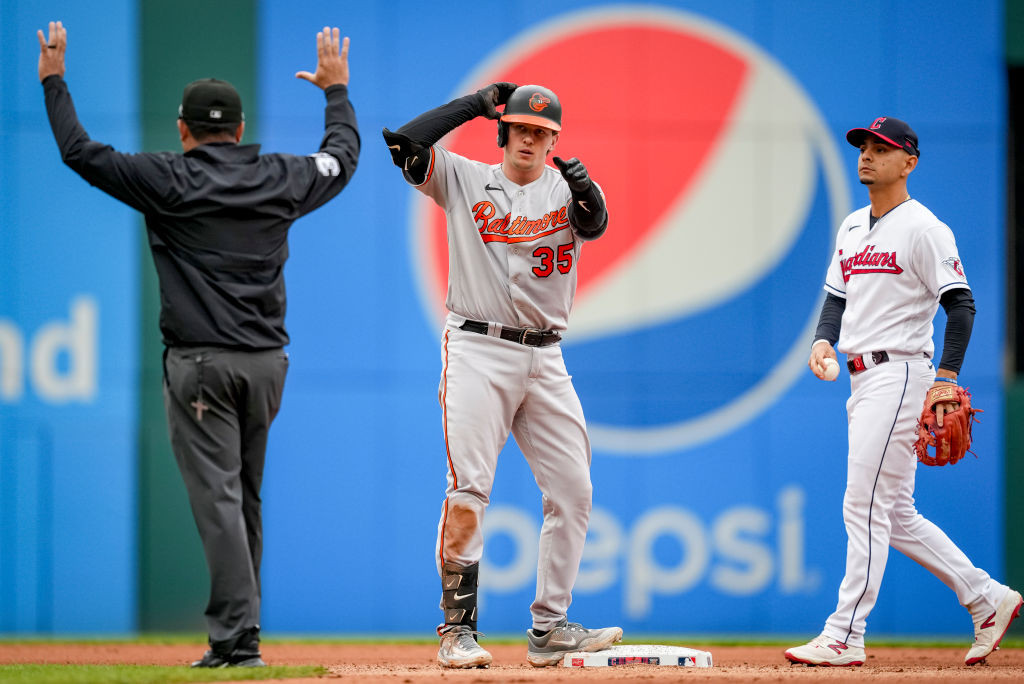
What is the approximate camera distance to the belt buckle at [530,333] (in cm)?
452

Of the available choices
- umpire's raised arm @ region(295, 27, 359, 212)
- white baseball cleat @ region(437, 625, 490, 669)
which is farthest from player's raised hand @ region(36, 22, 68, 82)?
white baseball cleat @ region(437, 625, 490, 669)

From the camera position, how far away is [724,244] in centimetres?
745

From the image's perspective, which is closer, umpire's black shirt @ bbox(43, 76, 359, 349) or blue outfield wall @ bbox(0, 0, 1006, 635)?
umpire's black shirt @ bbox(43, 76, 359, 349)

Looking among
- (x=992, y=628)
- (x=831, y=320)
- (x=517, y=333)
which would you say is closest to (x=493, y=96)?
(x=517, y=333)

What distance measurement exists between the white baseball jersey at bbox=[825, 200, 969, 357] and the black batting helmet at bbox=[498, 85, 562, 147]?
153cm

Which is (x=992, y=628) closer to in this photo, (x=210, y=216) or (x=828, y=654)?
(x=828, y=654)

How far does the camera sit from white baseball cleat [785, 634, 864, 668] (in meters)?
4.75

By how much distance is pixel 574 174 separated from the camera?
4242 mm

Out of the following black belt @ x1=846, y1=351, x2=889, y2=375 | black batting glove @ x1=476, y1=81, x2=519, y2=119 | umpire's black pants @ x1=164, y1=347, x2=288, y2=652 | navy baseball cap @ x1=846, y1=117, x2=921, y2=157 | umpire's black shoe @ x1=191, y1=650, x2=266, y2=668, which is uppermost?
black batting glove @ x1=476, y1=81, x2=519, y2=119

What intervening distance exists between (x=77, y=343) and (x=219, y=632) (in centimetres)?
360

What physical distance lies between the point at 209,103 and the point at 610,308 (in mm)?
3547

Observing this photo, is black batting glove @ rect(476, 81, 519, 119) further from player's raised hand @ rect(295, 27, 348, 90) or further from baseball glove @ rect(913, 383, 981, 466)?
baseball glove @ rect(913, 383, 981, 466)

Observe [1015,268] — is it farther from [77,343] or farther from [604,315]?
[77,343]

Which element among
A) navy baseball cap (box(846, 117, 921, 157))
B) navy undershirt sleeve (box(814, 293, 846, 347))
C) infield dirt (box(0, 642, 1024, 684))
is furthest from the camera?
navy undershirt sleeve (box(814, 293, 846, 347))
